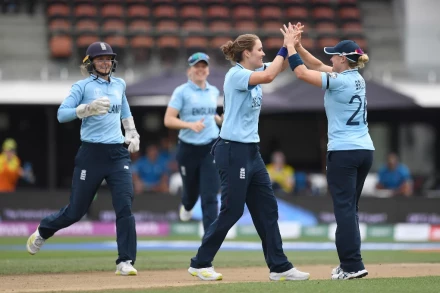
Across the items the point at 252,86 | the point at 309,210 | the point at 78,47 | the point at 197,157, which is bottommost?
the point at 309,210

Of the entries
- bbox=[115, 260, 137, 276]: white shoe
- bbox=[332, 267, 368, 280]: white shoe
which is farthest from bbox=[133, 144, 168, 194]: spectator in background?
bbox=[332, 267, 368, 280]: white shoe

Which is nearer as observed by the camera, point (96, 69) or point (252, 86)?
point (252, 86)

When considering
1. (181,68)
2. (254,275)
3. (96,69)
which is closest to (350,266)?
(254,275)

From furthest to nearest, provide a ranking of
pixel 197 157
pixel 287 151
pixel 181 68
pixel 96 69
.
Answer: pixel 287 151
pixel 181 68
pixel 197 157
pixel 96 69

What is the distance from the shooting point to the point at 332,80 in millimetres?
8539

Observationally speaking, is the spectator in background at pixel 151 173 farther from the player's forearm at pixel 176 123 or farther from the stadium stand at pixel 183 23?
the player's forearm at pixel 176 123

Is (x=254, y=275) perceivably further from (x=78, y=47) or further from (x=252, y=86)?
(x=78, y=47)

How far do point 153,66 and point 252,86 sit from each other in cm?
1526

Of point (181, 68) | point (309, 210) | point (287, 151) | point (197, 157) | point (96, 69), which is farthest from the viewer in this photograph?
point (287, 151)

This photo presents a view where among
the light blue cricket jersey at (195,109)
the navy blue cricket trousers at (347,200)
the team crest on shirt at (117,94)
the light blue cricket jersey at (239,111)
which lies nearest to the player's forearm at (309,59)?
the light blue cricket jersey at (239,111)


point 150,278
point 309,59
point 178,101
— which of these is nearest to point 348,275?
point 150,278

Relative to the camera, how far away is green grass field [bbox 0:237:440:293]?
7.83 metres

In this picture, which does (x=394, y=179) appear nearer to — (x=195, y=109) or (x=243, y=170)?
(x=195, y=109)

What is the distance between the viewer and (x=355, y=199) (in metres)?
8.88
